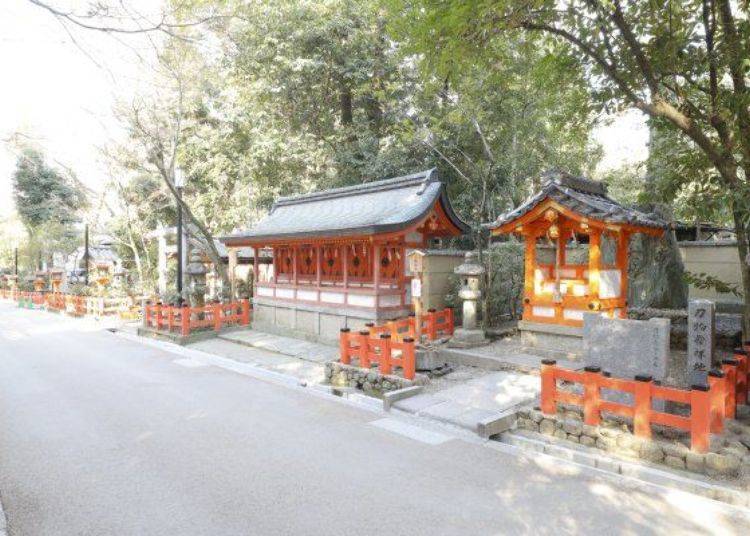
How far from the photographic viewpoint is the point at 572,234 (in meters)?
12.3

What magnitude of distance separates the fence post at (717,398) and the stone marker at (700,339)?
1480 mm

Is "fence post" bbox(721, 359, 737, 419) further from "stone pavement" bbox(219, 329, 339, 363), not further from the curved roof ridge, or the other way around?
the curved roof ridge

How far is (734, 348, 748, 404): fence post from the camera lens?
25.2 feet

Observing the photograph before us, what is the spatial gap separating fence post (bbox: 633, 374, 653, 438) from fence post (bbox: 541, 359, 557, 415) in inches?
48.0

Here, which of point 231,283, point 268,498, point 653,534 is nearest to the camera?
point 653,534

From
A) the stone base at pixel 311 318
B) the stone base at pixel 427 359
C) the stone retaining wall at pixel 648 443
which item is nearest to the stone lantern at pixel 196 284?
the stone base at pixel 311 318

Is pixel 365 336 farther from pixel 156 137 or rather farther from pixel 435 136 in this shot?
pixel 156 137

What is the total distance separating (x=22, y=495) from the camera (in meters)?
5.88

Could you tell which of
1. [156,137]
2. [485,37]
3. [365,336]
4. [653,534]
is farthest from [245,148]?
[653,534]

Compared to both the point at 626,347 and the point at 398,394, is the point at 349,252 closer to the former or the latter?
the point at 398,394

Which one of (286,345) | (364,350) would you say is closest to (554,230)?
(364,350)

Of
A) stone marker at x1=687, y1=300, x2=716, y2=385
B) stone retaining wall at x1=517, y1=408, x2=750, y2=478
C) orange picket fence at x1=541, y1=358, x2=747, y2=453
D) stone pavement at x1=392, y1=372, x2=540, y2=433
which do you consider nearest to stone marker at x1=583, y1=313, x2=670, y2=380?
orange picket fence at x1=541, y1=358, x2=747, y2=453

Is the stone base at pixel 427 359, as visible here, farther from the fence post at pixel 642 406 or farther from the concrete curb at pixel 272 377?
the fence post at pixel 642 406

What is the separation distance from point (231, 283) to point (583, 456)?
60.6 feet
